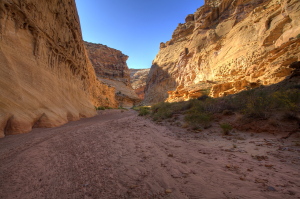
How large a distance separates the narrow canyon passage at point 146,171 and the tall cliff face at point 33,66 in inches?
71.0

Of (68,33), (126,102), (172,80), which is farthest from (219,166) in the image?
(126,102)

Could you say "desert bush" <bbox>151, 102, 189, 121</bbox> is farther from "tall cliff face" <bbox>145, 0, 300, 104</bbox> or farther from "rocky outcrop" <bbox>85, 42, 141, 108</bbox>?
"rocky outcrop" <bbox>85, 42, 141, 108</bbox>

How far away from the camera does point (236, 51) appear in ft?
66.1

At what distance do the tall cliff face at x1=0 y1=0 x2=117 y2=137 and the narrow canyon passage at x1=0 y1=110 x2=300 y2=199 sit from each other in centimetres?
180

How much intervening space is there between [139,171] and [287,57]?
17.1 meters

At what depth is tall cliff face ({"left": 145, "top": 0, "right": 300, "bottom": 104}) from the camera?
13.4m

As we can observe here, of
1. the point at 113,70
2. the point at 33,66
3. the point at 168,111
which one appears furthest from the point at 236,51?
the point at 113,70

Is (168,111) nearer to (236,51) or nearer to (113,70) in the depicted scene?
(236,51)

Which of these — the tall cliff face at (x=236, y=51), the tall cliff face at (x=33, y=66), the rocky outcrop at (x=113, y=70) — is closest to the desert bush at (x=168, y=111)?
the tall cliff face at (x=33, y=66)

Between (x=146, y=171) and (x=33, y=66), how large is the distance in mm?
6880

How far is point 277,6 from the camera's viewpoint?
1791 cm

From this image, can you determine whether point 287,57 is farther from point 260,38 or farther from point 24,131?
point 24,131

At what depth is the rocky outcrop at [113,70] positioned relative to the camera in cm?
4378

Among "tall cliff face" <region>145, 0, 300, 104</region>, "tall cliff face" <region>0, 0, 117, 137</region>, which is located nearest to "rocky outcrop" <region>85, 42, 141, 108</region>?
"tall cliff face" <region>145, 0, 300, 104</region>
